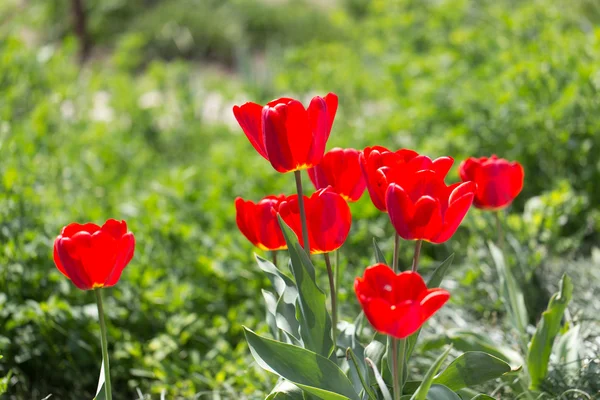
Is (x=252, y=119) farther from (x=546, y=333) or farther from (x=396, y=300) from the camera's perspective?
(x=546, y=333)

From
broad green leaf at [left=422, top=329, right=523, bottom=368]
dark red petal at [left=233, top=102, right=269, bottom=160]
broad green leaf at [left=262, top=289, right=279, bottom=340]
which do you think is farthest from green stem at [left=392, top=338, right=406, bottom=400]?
broad green leaf at [left=422, top=329, right=523, bottom=368]

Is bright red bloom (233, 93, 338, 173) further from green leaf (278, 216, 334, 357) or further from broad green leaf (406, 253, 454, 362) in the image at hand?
broad green leaf (406, 253, 454, 362)

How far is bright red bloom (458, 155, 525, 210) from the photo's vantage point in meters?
1.81

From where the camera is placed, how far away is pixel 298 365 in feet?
4.72

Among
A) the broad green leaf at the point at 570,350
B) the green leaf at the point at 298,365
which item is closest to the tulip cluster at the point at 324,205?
the green leaf at the point at 298,365

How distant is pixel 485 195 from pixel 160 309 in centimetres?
146

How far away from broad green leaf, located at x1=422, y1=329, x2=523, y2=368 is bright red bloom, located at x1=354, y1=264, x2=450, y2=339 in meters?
0.85

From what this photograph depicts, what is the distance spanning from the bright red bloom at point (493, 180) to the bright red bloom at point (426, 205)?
1.25ft

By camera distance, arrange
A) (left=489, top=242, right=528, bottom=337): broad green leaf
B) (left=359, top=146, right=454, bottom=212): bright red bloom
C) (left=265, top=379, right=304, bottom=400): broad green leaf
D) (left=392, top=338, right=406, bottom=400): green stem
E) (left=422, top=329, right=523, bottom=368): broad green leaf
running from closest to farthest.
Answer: (left=392, top=338, right=406, bottom=400): green stem → (left=359, top=146, right=454, bottom=212): bright red bloom → (left=265, top=379, right=304, bottom=400): broad green leaf → (left=489, top=242, right=528, bottom=337): broad green leaf → (left=422, top=329, right=523, bottom=368): broad green leaf

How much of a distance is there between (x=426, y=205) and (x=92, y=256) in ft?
2.23

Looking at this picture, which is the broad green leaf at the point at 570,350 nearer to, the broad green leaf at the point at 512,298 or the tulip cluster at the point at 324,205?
the broad green leaf at the point at 512,298

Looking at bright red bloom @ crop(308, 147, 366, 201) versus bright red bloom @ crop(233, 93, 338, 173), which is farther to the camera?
bright red bloom @ crop(308, 147, 366, 201)

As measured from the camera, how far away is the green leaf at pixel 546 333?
70.4 inches

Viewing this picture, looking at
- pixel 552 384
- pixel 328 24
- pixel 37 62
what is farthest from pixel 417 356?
pixel 328 24
